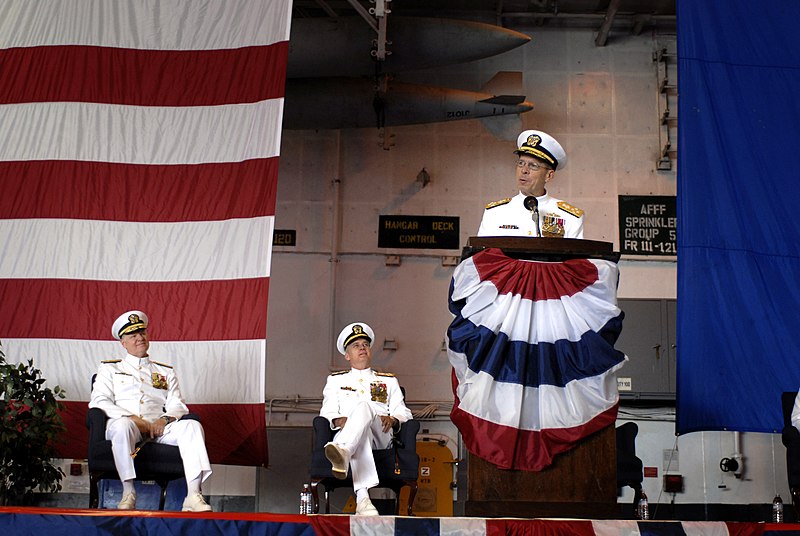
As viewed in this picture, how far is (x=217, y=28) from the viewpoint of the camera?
5.48 metres

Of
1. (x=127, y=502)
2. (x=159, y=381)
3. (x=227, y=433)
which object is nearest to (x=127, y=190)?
(x=159, y=381)

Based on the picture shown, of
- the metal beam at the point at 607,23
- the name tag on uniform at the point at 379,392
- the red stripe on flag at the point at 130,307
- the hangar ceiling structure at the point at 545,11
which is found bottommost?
the name tag on uniform at the point at 379,392

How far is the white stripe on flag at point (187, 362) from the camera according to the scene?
4.98 metres

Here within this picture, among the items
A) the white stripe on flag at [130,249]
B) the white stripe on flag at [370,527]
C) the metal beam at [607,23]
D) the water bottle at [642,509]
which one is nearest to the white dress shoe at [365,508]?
the white stripe on flag at [370,527]

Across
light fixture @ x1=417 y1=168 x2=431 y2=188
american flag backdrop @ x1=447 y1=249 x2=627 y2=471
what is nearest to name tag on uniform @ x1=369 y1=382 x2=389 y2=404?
american flag backdrop @ x1=447 y1=249 x2=627 y2=471

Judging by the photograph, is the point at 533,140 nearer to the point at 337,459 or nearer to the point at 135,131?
the point at 337,459

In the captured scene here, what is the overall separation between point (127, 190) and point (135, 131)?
37cm

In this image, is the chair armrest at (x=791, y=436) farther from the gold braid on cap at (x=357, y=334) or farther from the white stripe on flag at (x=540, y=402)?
the gold braid on cap at (x=357, y=334)

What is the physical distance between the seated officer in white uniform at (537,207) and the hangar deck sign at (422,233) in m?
3.62

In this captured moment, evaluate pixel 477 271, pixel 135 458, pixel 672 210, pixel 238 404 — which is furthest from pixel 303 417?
pixel 477 271

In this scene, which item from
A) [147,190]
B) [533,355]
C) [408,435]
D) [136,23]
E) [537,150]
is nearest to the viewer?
[533,355]

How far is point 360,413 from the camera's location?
4.09m

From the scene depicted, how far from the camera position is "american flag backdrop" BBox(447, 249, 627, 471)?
3.17 m

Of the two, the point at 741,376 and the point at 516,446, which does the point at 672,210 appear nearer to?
the point at 741,376
